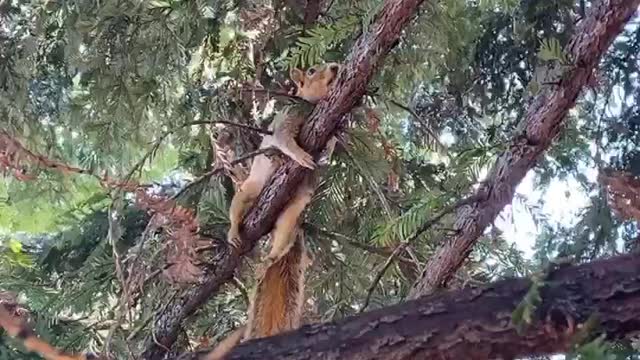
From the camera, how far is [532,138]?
4.44 ft

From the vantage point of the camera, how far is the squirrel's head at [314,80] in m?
1.68

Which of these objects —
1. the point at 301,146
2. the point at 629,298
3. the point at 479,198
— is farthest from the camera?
the point at 301,146

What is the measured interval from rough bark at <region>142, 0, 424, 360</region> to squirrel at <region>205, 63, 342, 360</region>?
2 centimetres

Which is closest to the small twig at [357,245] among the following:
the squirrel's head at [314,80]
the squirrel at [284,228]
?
the squirrel at [284,228]

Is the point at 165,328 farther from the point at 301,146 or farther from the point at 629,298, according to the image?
the point at 629,298

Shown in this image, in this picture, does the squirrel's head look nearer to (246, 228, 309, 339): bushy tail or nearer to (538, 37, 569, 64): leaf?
(246, 228, 309, 339): bushy tail

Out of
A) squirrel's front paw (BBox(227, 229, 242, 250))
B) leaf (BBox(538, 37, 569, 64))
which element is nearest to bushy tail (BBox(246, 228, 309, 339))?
squirrel's front paw (BBox(227, 229, 242, 250))

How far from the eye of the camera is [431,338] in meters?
0.92

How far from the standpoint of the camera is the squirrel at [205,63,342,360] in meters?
1.45

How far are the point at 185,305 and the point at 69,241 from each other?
0.70 meters

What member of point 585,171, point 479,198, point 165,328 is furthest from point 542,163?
point 165,328

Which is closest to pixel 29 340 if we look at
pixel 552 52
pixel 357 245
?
pixel 552 52

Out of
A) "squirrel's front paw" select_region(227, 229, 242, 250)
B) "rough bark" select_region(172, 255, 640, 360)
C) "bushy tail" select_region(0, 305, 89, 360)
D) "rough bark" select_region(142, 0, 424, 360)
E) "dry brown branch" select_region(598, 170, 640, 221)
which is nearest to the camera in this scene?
"bushy tail" select_region(0, 305, 89, 360)

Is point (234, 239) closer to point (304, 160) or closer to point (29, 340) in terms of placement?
point (304, 160)
